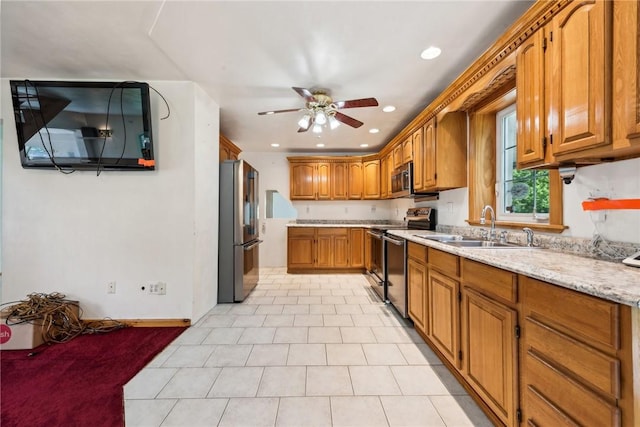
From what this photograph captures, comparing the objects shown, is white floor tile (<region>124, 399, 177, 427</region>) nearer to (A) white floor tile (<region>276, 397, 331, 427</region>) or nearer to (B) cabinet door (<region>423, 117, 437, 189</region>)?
(A) white floor tile (<region>276, 397, 331, 427</region>)

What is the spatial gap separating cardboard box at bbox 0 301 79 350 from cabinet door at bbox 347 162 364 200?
15.0 ft

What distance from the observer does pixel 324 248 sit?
486 cm

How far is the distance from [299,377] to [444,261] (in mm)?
1327

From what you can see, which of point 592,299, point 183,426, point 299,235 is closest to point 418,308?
point 592,299

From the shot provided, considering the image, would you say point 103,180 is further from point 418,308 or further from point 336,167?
point 336,167

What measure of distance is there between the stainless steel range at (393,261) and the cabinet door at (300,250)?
1.32 m

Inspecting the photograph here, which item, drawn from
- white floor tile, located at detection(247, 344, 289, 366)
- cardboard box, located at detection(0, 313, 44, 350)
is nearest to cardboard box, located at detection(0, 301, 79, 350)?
cardboard box, located at detection(0, 313, 44, 350)

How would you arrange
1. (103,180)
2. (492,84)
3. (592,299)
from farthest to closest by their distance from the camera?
(103,180), (492,84), (592,299)

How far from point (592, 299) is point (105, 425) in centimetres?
234

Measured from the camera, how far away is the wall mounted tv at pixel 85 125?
241 cm

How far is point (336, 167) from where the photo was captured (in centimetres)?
521

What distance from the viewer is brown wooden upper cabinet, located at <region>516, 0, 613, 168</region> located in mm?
1104

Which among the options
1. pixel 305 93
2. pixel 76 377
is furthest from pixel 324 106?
pixel 76 377

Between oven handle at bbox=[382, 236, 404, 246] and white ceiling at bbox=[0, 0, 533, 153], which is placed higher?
white ceiling at bbox=[0, 0, 533, 153]
